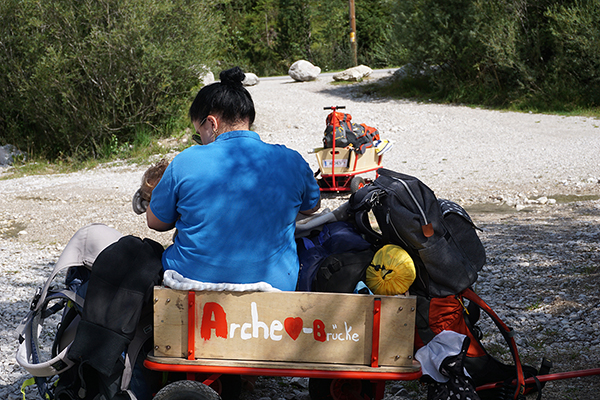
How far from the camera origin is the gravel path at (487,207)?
3.68 meters

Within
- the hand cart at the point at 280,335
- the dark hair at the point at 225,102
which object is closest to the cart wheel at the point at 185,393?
the hand cart at the point at 280,335

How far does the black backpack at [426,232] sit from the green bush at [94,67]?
11189 millimetres

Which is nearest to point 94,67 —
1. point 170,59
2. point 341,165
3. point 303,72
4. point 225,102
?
point 170,59

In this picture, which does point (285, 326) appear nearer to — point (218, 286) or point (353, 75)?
point (218, 286)

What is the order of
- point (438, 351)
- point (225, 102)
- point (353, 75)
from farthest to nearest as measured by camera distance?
point (353, 75), point (225, 102), point (438, 351)

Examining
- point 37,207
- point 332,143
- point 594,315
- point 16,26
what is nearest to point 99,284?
point 594,315

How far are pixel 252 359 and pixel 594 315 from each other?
8.97ft

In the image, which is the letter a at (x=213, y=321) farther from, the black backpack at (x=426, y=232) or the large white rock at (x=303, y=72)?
the large white rock at (x=303, y=72)

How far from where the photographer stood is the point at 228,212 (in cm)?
234

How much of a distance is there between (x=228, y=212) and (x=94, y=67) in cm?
1177

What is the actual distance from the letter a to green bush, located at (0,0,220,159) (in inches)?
446

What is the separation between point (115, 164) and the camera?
13031 millimetres

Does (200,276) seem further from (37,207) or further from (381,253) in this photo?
(37,207)

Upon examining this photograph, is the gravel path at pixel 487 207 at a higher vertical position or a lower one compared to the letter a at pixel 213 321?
lower
